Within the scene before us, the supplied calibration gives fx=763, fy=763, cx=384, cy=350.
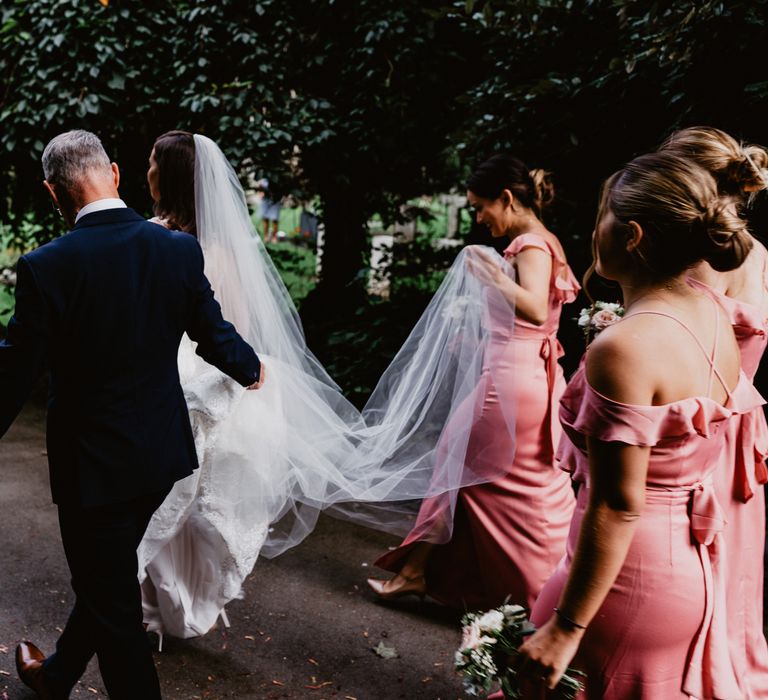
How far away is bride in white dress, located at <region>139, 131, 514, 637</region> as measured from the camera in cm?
338

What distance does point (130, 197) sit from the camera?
7879 mm

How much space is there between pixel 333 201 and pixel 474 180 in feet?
15.0

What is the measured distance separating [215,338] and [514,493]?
5.82 ft

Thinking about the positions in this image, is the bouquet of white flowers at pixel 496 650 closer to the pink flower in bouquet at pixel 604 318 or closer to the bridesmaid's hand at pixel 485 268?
the pink flower in bouquet at pixel 604 318

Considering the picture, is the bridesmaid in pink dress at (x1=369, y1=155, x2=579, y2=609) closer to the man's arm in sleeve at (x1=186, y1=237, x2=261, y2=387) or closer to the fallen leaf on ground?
the fallen leaf on ground

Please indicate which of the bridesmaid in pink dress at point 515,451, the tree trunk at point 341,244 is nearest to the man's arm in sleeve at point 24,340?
the bridesmaid in pink dress at point 515,451

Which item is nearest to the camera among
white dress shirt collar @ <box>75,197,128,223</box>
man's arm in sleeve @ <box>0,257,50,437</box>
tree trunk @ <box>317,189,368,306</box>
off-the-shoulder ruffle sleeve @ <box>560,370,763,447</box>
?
off-the-shoulder ruffle sleeve @ <box>560,370,763,447</box>

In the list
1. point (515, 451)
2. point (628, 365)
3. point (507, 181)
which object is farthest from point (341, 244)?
point (628, 365)

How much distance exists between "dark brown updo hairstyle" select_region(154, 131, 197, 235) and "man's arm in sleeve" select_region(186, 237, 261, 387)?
2.35 feet

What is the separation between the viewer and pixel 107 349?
256cm

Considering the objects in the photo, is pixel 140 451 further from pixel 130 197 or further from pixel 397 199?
pixel 397 199

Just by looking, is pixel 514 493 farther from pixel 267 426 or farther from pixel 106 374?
pixel 106 374

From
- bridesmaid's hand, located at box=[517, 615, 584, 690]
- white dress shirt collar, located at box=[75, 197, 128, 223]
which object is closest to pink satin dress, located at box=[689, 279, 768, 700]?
bridesmaid's hand, located at box=[517, 615, 584, 690]

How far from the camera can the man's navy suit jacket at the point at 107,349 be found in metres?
2.44
